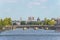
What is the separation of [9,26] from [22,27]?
502 cm

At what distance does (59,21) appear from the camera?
78.2 m

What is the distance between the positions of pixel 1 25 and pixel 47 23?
20565 millimetres

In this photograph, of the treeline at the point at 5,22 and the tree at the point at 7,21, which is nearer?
the treeline at the point at 5,22

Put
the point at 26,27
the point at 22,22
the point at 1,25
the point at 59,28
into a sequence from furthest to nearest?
the point at 22,22
the point at 26,27
the point at 1,25
the point at 59,28

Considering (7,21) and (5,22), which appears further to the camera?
(7,21)

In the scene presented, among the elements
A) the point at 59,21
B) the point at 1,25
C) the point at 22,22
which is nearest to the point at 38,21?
the point at 22,22

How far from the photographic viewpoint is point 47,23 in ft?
355

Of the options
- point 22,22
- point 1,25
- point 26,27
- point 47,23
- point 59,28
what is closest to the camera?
point 59,28

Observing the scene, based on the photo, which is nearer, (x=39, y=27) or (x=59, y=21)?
(x=59, y=21)

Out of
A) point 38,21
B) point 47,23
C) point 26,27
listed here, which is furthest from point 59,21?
point 38,21

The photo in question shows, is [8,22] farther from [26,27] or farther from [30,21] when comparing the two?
[30,21]

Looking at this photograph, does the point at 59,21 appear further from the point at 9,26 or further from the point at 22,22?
the point at 22,22

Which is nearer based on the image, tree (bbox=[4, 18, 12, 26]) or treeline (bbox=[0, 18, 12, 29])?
treeline (bbox=[0, 18, 12, 29])

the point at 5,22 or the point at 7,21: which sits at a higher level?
the point at 7,21
